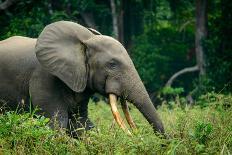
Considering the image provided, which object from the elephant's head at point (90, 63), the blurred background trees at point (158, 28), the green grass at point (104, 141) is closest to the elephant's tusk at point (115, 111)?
the elephant's head at point (90, 63)

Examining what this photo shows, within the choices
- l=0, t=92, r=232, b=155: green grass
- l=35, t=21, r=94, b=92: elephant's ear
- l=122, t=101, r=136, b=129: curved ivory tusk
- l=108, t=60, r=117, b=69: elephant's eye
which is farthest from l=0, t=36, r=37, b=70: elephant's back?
l=0, t=92, r=232, b=155: green grass

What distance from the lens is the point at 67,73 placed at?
366 inches

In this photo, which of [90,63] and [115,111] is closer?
[115,111]

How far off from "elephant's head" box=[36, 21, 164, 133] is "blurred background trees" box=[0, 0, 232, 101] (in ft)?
21.8

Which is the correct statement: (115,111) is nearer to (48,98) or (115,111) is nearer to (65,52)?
(48,98)

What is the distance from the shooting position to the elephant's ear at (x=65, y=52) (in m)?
9.27

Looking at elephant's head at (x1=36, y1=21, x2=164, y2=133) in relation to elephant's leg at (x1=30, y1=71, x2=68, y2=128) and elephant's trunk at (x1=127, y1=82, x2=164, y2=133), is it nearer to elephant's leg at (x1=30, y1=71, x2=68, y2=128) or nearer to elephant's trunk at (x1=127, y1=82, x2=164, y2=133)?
elephant's trunk at (x1=127, y1=82, x2=164, y2=133)

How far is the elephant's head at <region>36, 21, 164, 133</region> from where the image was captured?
30.0ft

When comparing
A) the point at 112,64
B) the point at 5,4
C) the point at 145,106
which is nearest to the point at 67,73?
the point at 112,64

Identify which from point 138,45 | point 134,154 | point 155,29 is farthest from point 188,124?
point 155,29

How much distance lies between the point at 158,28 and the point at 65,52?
17.5 m

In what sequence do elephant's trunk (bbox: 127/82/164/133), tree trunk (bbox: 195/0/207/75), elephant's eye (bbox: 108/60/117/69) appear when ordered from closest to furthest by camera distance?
elephant's trunk (bbox: 127/82/164/133) → elephant's eye (bbox: 108/60/117/69) → tree trunk (bbox: 195/0/207/75)

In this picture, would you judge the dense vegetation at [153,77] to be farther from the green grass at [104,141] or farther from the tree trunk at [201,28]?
Result: the tree trunk at [201,28]

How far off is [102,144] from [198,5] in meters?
14.0
